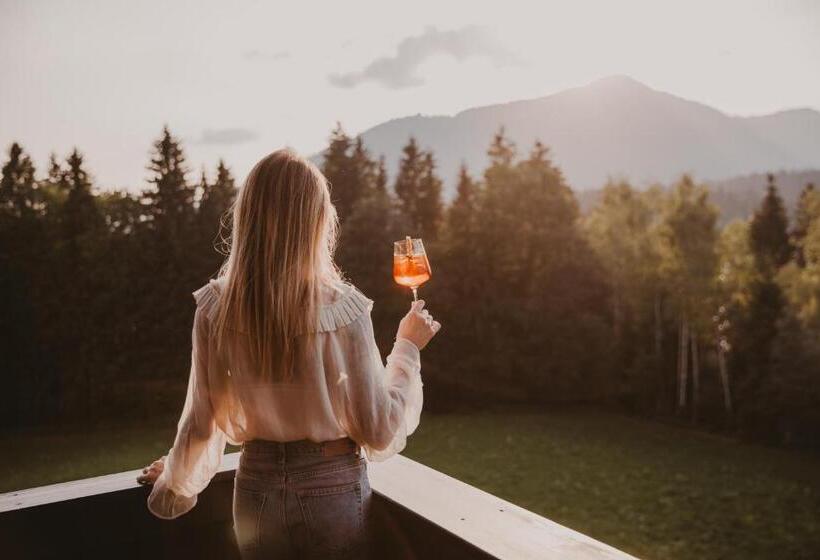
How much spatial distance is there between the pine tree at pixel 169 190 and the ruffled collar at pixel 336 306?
62.9ft

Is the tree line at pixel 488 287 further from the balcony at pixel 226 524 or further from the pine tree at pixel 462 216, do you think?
the balcony at pixel 226 524

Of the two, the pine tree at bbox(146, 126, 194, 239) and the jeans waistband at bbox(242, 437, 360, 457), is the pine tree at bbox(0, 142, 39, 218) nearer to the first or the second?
the pine tree at bbox(146, 126, 194, 239)

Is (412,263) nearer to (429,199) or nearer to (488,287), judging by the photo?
(488,287)

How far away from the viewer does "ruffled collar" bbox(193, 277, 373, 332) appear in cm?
134

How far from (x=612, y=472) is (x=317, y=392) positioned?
16427mm

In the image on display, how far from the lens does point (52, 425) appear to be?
18938 mm

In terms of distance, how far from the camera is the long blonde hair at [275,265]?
4.34ft

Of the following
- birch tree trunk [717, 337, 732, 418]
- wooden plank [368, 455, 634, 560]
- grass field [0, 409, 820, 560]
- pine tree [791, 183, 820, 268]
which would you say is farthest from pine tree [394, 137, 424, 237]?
wooden plank [368, 455, 634, 560]

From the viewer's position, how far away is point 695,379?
2419 centimetres

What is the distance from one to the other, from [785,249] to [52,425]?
27.6 metres

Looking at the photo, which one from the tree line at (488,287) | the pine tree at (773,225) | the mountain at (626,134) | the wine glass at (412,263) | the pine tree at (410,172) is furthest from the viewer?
the mountain at (626,134)

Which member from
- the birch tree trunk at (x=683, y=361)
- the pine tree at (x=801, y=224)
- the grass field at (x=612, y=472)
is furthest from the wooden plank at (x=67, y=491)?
the pine tree at (x=801, y=224)

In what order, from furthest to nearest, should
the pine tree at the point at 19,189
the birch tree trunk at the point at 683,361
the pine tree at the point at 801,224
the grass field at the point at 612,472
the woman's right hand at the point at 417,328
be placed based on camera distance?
the pine tree at the point at 801,224 < the birch tree trunk at the point at 683,361 < the pine tree at the point at 19,189 < the grass field at the point at 612,472 < the woman's right hand at the point at 417,328

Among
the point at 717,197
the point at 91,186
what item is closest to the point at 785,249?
the point at 717,197
